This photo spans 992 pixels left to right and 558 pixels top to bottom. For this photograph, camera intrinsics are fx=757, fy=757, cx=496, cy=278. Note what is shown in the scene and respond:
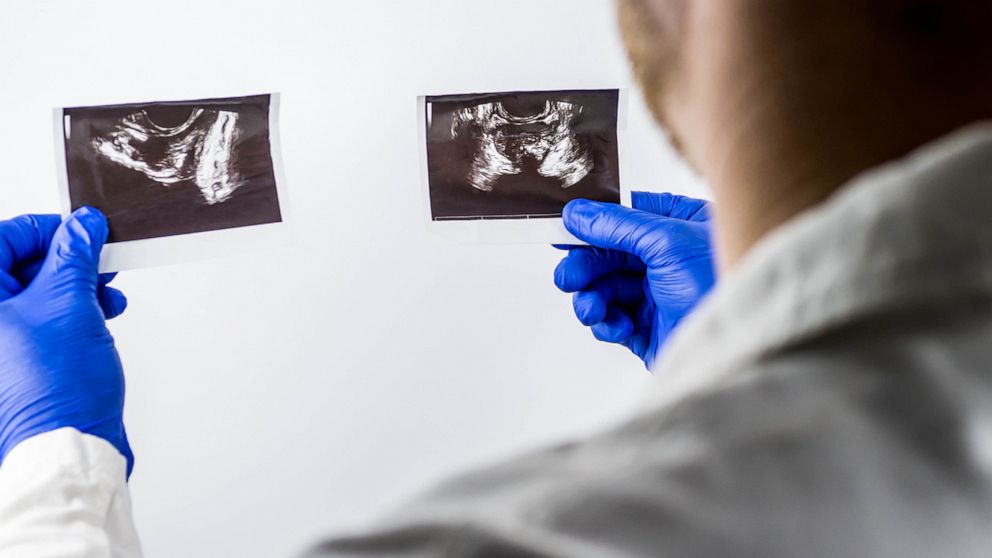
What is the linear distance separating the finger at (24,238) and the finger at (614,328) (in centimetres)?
92

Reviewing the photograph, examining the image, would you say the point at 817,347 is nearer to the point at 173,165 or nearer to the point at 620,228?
the point at 620,228

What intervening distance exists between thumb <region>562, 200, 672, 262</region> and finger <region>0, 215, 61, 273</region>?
2.79 feet

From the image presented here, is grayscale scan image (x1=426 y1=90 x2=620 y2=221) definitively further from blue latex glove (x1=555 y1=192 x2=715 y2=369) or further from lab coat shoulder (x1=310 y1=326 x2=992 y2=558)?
lab coat shoulder (x1=310 y1=326 x2=992 y2=558)

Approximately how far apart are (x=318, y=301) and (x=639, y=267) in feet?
1.96

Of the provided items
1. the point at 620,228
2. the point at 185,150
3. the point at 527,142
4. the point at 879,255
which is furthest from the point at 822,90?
the point at 185,150

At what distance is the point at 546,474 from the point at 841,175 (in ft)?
0.61

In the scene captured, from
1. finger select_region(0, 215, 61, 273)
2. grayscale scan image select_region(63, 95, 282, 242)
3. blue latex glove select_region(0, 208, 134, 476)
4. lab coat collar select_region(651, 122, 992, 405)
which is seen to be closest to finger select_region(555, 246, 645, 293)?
grayscale scan image select_region(63, 95, 282, 242)

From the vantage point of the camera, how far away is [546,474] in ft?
1.02

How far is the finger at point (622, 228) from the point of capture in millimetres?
1251

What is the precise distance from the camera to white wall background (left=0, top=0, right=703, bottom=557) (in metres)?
1.26

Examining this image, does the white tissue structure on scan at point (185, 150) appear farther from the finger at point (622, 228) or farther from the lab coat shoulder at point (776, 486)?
the lab coat shoulder at point (776, 486)

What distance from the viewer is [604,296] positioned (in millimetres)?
1368

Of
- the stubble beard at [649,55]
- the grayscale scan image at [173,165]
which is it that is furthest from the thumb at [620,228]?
the stubble beard at [649,55]

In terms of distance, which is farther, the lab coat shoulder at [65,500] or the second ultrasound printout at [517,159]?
the second ultrasound printout at [517,159]
